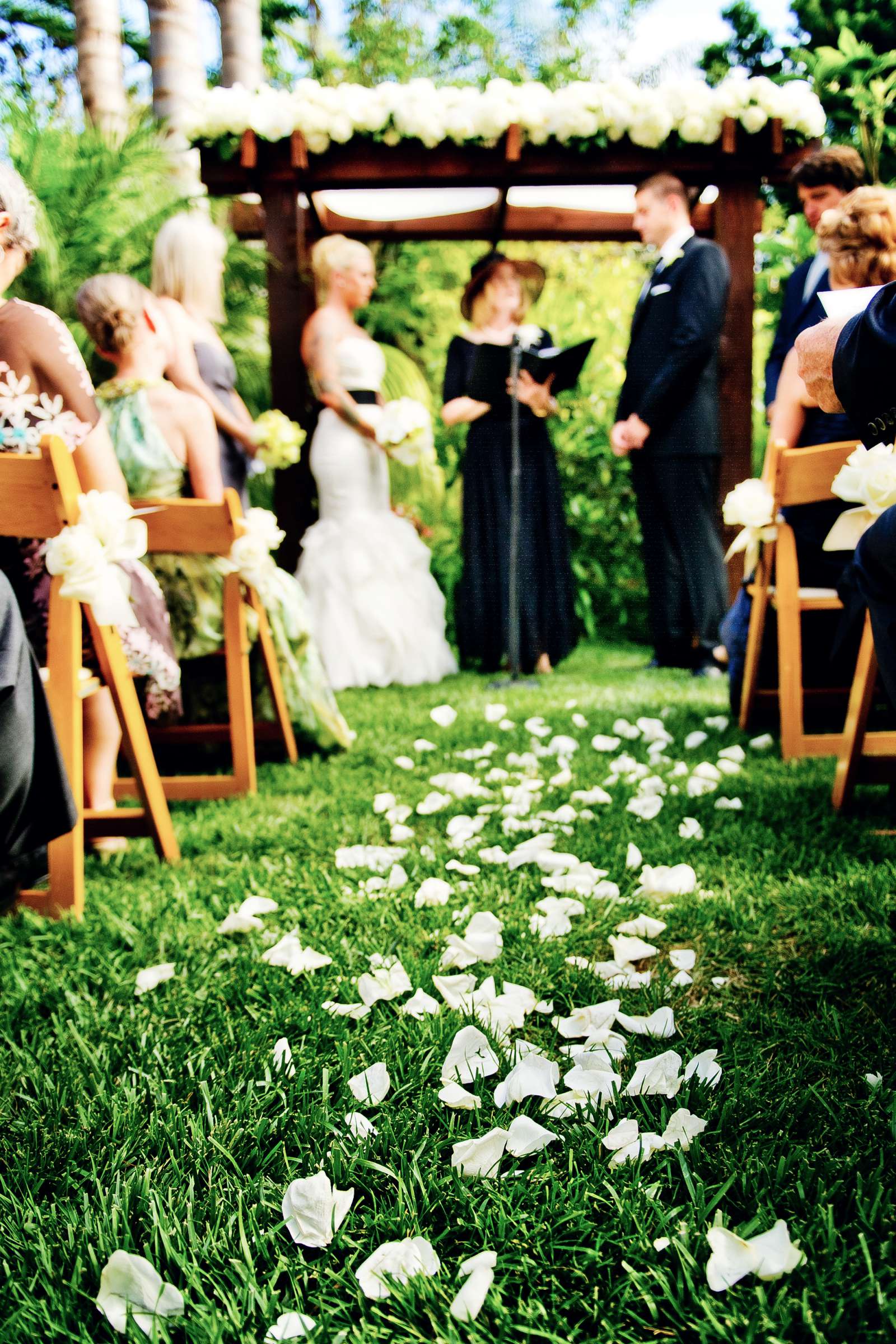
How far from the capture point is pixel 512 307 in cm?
612

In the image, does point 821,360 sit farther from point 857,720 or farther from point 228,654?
point 228,654

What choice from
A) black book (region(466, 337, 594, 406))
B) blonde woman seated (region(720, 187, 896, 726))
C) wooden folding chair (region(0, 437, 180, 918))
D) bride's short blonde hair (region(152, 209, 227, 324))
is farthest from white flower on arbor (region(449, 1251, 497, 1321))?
black book (region(466, 337, 594, 406))

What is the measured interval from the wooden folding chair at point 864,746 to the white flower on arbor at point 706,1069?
1352 millimetres

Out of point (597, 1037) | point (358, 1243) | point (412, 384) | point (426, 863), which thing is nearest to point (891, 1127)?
point (597, 1037)

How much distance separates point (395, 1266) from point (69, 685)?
60.2 inches

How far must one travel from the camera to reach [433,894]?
6.68ft

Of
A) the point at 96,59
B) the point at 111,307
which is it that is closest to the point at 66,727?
the point at 111,307

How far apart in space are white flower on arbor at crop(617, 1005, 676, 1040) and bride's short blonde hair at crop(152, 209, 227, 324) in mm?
3929

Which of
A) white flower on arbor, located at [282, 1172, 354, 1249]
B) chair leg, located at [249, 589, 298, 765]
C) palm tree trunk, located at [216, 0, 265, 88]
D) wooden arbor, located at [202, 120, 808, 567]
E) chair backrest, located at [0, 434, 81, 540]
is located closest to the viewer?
white flower on arbor, located at [282, 1172, 354, 1249]

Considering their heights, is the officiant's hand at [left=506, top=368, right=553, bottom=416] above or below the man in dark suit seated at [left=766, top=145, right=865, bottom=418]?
below

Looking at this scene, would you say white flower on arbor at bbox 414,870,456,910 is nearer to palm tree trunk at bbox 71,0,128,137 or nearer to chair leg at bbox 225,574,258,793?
chair leg at bbox 225,574,258,793

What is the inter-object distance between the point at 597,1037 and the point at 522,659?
4.65 m

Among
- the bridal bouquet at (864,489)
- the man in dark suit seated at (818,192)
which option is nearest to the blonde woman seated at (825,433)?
the bridal bouquet at (864,489)

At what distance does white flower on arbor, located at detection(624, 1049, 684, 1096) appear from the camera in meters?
1.29
